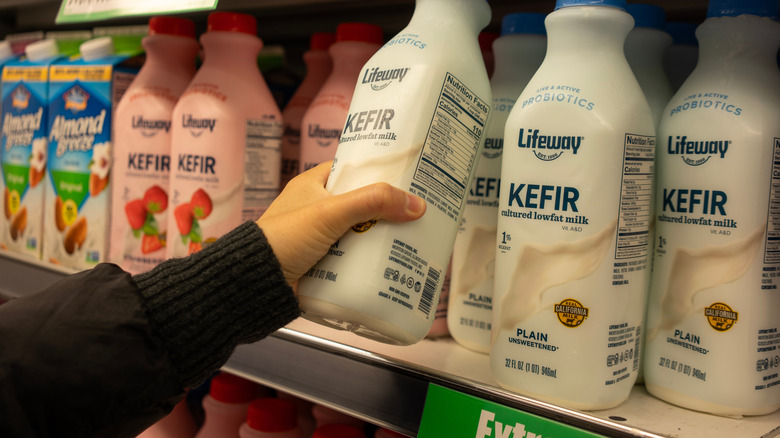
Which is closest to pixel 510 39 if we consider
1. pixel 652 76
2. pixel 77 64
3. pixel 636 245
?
pixel 652 76

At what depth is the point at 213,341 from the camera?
0.69 m

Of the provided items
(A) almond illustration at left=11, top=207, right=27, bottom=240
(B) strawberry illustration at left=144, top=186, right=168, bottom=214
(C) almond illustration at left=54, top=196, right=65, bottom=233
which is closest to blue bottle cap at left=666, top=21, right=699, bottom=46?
(B) strawberry illustration at left=144, top=186, right=168, bottom=214

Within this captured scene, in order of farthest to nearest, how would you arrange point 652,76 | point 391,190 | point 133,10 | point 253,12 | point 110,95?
point 253,12 → point 110,95 → point 133,10 → point 652,76 → point 391,190

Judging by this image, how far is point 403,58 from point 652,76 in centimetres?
33

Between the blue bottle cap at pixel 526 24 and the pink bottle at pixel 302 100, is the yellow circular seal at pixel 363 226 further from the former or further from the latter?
the pink bottle at pixel 302 100

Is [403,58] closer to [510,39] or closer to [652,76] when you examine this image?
[510,39]

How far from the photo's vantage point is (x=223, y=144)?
1.01 m

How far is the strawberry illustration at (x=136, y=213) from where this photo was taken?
1.18 meters

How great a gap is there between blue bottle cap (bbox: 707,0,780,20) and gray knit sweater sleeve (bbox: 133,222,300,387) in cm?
56

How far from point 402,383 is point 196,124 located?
556 millimetres

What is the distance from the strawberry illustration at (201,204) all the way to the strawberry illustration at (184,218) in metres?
0.01

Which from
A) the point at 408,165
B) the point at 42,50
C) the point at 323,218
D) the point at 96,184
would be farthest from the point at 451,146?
the point at 42,50

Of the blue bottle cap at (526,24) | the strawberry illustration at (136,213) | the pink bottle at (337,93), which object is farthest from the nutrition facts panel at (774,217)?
the strawberry illustration at (136,213)

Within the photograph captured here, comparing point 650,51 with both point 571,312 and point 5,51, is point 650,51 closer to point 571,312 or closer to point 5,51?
point 571,312
